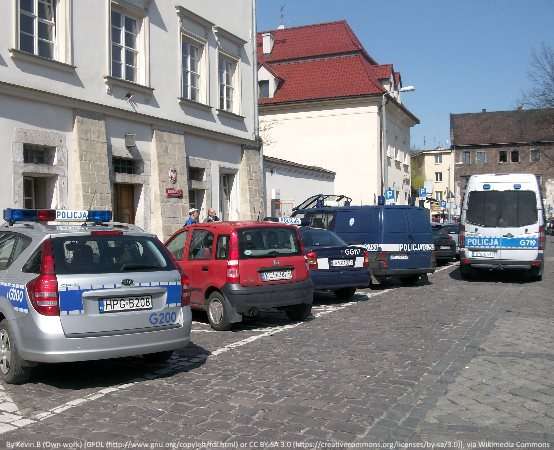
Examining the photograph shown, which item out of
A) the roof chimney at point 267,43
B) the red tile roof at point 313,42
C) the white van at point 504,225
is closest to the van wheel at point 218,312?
the white van at point 504,225

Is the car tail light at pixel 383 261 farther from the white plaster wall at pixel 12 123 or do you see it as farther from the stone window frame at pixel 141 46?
the white plaster wall at pixel 12 123

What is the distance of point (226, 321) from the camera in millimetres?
9719

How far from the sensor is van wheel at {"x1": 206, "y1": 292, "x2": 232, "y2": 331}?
31.9 feet

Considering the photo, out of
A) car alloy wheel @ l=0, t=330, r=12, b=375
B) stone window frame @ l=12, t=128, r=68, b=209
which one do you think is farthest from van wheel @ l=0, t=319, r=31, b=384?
stone window frame @ l=12, t=128, r=68, b=209

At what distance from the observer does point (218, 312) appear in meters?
9.90

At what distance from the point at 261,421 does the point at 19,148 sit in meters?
9.74

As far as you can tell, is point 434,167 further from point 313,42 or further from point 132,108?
point 132,108

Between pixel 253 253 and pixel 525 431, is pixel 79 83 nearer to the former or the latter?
pixel 253 253

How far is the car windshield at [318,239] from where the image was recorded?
43.4 feet

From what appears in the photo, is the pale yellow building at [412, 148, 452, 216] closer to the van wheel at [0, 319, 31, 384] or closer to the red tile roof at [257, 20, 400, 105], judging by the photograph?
the red tile roof at [257, 20, 400, 105]

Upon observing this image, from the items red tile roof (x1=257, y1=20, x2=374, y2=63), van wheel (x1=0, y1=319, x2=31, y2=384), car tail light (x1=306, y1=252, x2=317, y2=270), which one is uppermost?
red tile roof (x1=257, y1=20, x2=374, y2=63)

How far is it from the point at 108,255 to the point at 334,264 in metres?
6.66

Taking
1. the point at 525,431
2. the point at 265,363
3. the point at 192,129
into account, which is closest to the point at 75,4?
the point at 192,129

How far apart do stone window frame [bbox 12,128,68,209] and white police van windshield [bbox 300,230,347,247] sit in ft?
17.2
